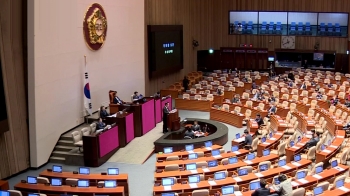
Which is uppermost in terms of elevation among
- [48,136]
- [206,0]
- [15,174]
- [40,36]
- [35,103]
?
[206,0]

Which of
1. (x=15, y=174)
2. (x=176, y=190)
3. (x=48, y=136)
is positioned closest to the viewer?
(x=176, y=190)

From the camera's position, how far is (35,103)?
1720 cm

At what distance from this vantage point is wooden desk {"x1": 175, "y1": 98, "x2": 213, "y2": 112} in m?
26.6

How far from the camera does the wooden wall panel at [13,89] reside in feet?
52.4

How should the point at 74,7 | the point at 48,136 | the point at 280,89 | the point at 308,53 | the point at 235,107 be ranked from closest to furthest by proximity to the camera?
1. the point at 48,136
2. the point at 74,7
3. the point at 235,107
4. the point at 280,89
5. the point at 308,53

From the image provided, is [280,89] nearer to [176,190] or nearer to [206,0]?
[206,0]

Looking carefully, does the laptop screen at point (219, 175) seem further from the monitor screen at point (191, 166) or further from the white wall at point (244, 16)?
the white wall at point (244, 16)

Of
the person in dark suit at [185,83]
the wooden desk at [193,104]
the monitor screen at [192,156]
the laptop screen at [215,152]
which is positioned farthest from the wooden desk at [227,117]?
the monitor screen at [192,156]

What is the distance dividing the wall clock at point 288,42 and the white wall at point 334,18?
2.54m

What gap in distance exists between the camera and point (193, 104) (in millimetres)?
26906

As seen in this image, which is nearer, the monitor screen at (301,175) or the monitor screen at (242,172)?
the monitor screen at (301,175)

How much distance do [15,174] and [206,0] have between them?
24702 mm

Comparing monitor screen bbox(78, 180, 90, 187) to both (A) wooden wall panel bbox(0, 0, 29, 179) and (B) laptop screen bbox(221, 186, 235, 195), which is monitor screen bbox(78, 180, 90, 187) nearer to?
(B) laptop screen bbox(221, 186, 235, 195)

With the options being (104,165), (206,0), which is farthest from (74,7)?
(206,0)
